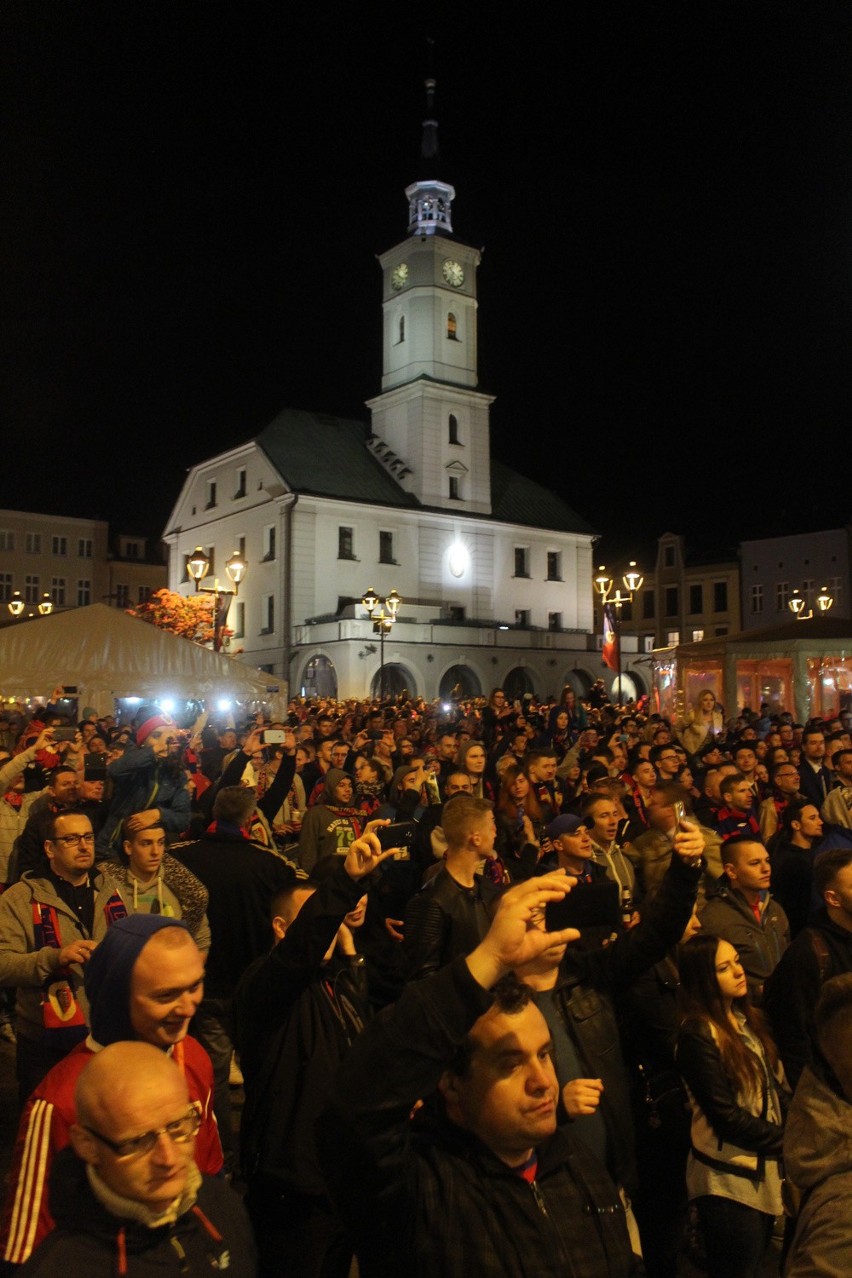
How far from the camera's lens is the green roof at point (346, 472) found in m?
46.7

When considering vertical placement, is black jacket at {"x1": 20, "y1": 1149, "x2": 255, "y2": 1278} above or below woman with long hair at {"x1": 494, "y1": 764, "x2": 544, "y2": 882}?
below

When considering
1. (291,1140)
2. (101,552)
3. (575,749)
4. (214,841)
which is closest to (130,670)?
(575,749)

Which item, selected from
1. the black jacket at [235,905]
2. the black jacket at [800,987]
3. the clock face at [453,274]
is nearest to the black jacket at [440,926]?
the black jacket at [235,905]

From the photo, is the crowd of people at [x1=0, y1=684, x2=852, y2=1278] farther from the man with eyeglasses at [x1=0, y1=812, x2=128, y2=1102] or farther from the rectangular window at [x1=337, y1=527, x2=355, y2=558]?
the rectangular window at [x1=337, y1=527, x2=355, y2=558]

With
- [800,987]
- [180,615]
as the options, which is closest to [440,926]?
[800,987]

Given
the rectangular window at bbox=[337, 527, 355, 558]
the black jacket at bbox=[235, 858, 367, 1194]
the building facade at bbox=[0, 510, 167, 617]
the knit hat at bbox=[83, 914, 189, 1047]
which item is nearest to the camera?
the knit hat at bbox=[83, 914, 189, 1047]

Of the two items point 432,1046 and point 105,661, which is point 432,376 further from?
point 432,1046

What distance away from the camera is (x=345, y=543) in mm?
46375

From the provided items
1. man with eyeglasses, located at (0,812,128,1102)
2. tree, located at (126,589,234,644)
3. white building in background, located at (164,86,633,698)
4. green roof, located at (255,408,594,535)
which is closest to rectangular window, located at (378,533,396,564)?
white building in background, located at (164,86,633,698)

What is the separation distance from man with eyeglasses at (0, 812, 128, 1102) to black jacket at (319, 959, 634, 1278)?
219cm

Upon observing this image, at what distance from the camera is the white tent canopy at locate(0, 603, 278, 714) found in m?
15.8

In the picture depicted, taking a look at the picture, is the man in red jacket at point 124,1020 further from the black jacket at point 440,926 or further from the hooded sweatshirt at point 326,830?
the hooded sweatshirt at point 326,830

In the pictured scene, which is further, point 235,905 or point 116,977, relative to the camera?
point 235,905

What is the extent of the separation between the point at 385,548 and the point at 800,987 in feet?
146
